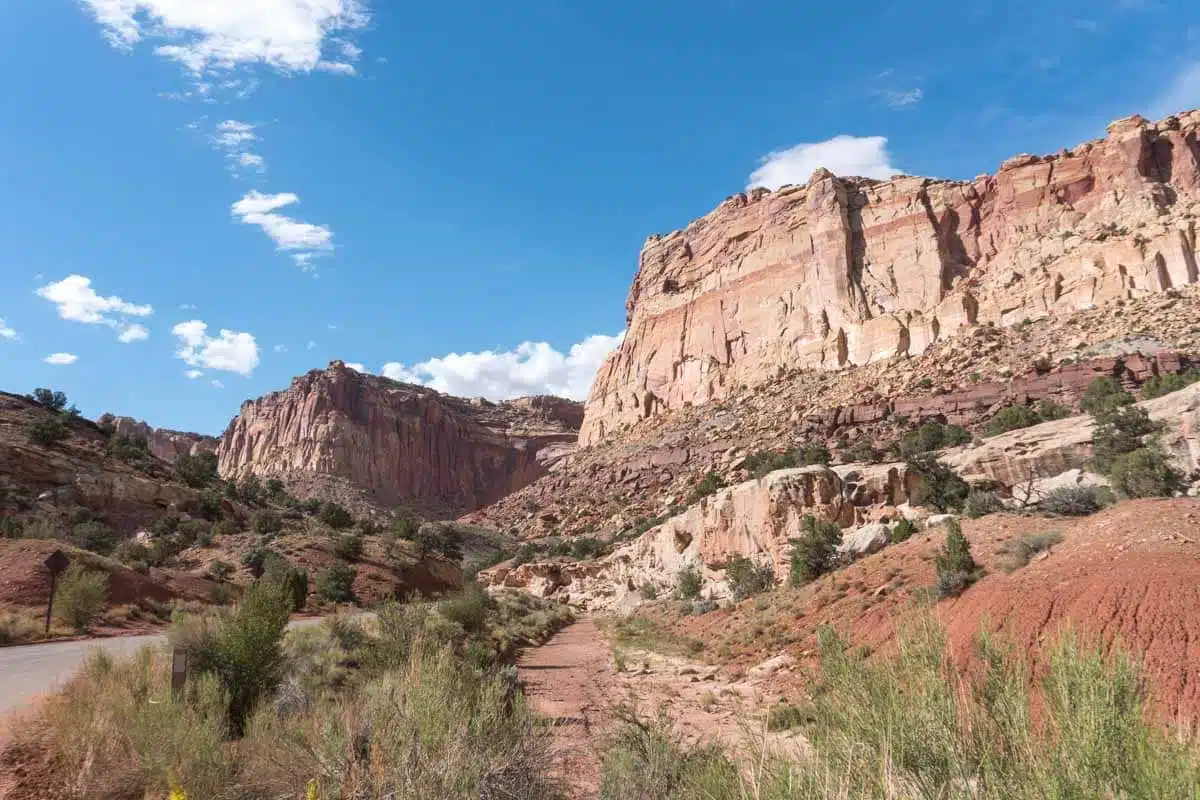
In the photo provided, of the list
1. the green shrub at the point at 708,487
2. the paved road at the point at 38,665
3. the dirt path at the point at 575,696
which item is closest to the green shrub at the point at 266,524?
the dirt path at the point at 575,696

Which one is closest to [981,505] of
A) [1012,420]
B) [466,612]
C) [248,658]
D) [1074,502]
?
[1074,502]

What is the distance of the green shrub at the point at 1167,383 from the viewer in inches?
1215

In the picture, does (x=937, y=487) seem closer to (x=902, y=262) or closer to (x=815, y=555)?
(x=815, y=555)

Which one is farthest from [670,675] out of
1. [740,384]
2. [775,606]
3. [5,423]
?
[740,384]

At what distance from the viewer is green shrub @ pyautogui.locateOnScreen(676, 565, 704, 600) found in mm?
29812

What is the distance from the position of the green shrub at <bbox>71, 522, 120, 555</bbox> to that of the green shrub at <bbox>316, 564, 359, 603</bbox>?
8327 mm

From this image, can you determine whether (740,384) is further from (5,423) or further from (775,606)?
(5,423)

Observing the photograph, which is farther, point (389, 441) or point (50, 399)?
point (389, 441)

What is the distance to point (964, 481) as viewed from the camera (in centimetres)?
2547

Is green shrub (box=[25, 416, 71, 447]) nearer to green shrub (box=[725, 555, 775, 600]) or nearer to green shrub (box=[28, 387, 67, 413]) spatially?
green shrub (box=[28, 387, 67, 413])

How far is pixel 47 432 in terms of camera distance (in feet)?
114

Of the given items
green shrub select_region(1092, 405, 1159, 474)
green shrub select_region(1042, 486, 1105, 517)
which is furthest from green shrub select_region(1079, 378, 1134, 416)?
green shrub select_region(1042, 486, 1105, 517)

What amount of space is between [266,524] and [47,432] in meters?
12.3

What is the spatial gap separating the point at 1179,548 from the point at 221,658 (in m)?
14.5
